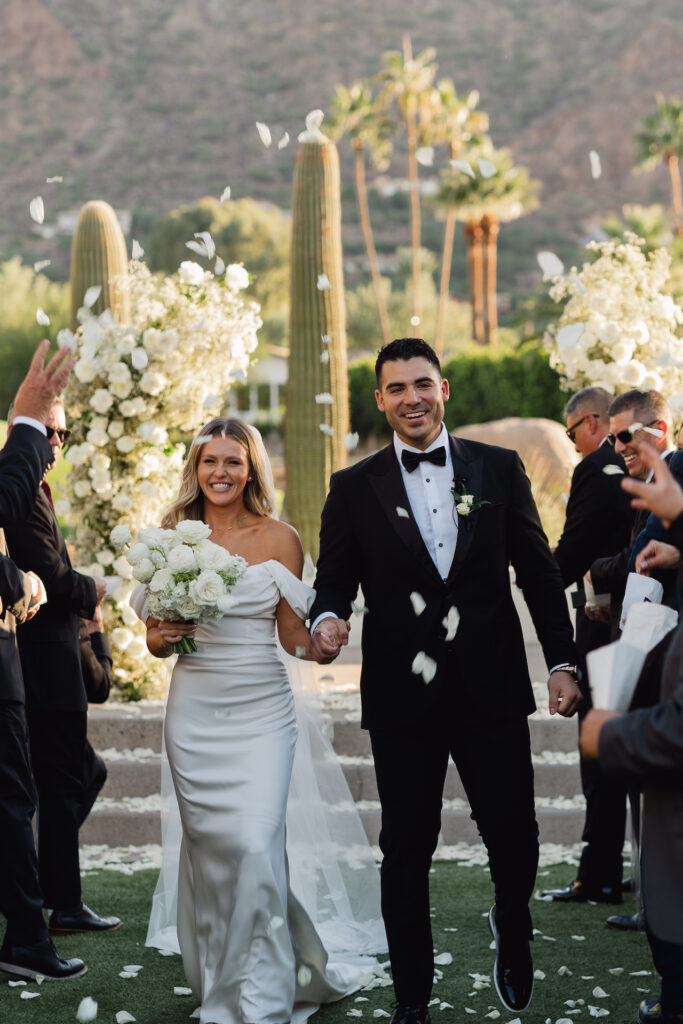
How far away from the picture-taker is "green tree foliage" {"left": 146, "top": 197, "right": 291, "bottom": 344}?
5747 cm

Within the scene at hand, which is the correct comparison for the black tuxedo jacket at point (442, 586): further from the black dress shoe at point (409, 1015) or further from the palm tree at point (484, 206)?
the palm tree at point (484, 206)

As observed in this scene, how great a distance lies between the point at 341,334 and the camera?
15750 millimetres

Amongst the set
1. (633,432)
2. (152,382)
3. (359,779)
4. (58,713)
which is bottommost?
(359,779)

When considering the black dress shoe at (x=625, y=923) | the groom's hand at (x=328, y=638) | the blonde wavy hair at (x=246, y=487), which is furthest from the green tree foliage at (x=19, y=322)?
the groom's hand at (x=328, y=638)

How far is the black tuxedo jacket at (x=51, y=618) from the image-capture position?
5.31 meters

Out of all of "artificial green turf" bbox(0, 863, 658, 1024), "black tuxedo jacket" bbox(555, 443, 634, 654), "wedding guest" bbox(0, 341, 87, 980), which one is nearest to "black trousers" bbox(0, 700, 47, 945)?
"wedding guest" bbox(0, 341, 87, 980)

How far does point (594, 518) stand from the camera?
5.78 meters

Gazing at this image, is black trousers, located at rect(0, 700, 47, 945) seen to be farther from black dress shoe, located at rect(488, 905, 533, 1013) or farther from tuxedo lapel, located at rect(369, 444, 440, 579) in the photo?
black dress shoe, located at rect(488, 905, 533, 1013)

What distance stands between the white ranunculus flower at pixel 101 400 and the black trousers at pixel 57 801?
11.5 ft

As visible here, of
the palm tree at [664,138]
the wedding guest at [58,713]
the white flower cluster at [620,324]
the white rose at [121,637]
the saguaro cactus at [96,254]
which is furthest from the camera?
the palm tree at [664,138]

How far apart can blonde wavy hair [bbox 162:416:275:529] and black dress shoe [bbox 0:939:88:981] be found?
170 centimetres

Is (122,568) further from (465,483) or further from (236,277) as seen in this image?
(465,483)

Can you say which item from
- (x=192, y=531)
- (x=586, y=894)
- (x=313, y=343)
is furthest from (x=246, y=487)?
(x=313, y=343)

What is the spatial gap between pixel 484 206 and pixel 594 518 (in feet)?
119
